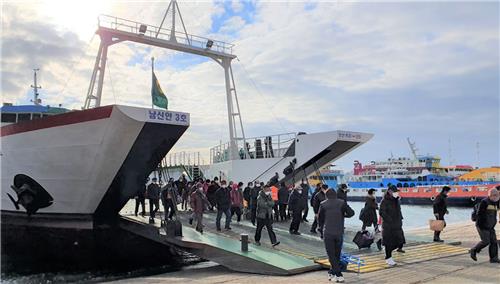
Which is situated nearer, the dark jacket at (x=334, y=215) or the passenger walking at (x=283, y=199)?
the dark jacket at (x=334, y=215)

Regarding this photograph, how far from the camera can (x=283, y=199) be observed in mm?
14898

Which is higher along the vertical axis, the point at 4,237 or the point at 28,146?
the point at 28,146

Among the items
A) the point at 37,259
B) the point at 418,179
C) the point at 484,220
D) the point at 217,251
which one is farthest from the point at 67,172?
the point at 418,179

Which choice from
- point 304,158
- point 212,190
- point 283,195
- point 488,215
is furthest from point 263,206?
point 304,158

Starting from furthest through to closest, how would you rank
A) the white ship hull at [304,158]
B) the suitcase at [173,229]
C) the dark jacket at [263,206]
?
the white ship hull at [304,158] < the suitcase at [173,229] < the dark jacket at [263,206]

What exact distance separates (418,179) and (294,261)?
55.2 meters

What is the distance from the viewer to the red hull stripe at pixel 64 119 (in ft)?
37.4

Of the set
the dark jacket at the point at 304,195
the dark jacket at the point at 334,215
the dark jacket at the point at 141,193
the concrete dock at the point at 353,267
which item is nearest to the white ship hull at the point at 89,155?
the dark jacket at the point at 141,193

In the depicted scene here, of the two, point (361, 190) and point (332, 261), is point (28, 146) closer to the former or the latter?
point (332, 261)

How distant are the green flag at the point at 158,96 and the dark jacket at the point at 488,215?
8.60 m

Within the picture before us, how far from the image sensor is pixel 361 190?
52.3 metres

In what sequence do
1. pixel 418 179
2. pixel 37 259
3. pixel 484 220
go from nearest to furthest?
pixel 484 220, pixel 37 259, pixel 418 179

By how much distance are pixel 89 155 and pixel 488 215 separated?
31.8 ft

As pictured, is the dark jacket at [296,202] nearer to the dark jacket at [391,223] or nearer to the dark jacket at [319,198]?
the dark jacket at [319,198]
